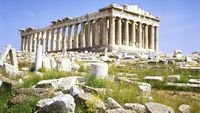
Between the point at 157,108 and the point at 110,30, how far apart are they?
169 ft

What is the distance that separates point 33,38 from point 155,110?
2988 inches

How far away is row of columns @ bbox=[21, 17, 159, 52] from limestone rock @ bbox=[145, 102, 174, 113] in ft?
157

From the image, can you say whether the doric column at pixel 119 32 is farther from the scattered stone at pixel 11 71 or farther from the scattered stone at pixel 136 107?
the scattered stone at pixel 136 107

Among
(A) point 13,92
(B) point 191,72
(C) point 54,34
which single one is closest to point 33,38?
(C) point 54,34

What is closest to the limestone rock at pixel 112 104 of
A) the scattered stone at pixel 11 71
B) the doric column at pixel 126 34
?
the scattered stone at pixel 11 71

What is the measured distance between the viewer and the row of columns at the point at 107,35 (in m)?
62.6

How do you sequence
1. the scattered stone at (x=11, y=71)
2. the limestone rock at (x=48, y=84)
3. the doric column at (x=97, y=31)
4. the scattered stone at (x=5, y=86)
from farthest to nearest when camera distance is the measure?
1. the doric column at (x=97, y=31)
2. the scattered stone at (x=11, y=71)
3. the scattered stone at (x=5, y=86)
4. the limestone rock at (x=48, y=84)

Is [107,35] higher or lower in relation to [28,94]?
higher

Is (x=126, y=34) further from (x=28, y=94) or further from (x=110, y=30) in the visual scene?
(x=28, y=94)

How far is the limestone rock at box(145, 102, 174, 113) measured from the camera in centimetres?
1048

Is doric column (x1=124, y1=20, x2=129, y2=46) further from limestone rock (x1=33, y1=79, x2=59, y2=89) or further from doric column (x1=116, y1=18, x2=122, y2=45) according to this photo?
limestone rock (x1=33, y1=79, x2=59, y2=89)

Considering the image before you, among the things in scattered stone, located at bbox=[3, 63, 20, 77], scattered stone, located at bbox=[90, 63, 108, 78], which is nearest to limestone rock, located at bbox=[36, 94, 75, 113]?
scattered stone, located at bbox=[90, 63, 108, 78]

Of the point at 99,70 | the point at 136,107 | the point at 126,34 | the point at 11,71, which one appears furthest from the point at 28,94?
the point at 126,34

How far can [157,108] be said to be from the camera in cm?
1066
